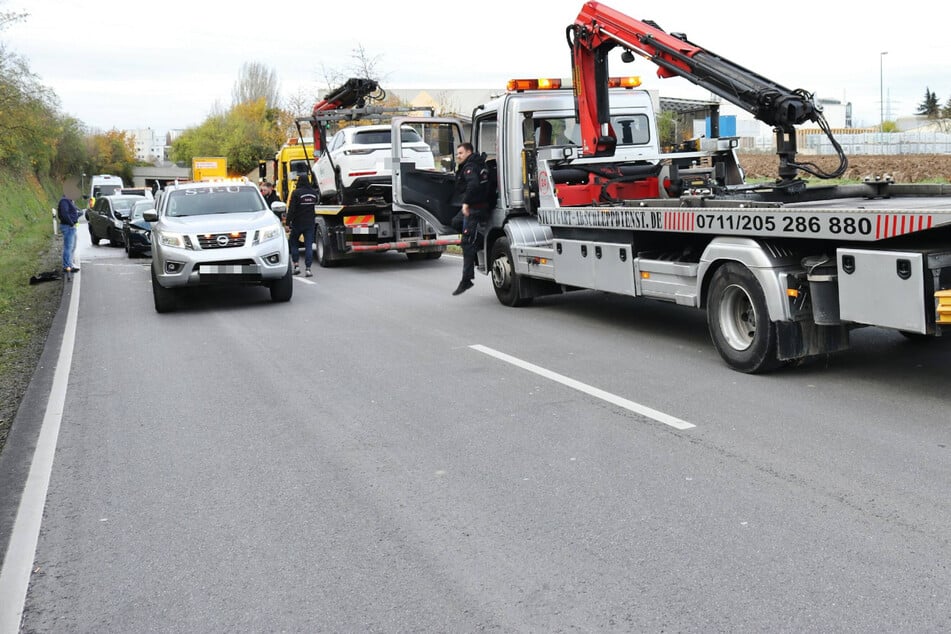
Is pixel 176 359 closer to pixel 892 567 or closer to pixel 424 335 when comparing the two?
pixel 424 335

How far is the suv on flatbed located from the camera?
41.3ft

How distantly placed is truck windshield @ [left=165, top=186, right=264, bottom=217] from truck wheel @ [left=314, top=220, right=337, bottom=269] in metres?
3.81

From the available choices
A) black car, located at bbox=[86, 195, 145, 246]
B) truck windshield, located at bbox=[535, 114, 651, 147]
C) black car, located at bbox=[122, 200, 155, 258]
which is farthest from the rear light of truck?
black car, located at bbox=[86, 195, 145, 246]

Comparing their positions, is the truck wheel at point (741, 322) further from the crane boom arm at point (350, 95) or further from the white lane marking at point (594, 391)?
the crane boom arm at point (350, 95)

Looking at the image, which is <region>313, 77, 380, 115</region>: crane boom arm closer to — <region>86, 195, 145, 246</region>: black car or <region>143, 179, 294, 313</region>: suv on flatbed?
<region>143, 179, 294, 313</region>: suv on flatbed

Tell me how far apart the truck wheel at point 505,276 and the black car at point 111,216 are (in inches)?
732

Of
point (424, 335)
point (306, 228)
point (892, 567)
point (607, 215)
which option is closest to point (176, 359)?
point (424, 335)

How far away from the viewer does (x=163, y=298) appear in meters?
12.7

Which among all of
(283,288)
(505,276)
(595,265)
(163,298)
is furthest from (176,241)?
(595,265)

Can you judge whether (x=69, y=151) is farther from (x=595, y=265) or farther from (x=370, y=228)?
(x=595, y=265)

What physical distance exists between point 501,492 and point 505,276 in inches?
278

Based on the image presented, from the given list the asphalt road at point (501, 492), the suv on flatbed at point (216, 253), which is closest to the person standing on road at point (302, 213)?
the suv on flatbed at point (216, 253)

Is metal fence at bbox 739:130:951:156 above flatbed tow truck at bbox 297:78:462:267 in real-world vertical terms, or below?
above

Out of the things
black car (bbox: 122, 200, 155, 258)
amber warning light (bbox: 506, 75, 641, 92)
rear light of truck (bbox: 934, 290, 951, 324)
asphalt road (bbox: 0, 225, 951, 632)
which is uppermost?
amber warning light (bbox: 506, 75, 641, 92)
